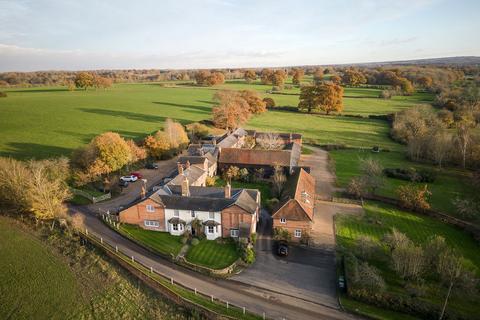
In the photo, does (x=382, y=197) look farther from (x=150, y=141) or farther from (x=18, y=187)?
(x=18, y=187)

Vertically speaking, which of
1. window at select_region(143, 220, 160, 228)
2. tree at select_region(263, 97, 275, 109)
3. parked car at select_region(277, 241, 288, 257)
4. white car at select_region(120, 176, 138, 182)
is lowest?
parked car at select_region(277, 241, 288, 257)

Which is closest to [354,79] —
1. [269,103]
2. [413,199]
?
[269,103]

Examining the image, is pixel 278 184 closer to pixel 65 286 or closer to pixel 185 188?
pixel 185 188

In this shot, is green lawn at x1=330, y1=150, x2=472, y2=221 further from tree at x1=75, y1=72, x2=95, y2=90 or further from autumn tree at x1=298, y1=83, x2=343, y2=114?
tree at x1=75, y1=72, x2=95, y2=90

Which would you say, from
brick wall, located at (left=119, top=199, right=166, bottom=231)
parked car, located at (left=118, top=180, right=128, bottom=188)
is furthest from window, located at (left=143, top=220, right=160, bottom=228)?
parked car, located at (left=118, top=180, right=128, bottom=188)

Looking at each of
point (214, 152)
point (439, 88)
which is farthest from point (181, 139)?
point (439, 88)

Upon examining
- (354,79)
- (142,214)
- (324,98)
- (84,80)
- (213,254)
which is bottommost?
(213,254)
